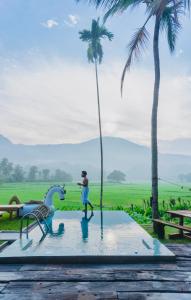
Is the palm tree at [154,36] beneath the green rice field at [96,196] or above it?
above

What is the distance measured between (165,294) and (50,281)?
74.5 inches

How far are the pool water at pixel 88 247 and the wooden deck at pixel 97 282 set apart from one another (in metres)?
0.26

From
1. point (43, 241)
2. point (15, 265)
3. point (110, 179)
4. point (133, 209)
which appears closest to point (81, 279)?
point (15, 265)

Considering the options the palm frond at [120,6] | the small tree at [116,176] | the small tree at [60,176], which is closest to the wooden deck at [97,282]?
the palm frond at [120,6]

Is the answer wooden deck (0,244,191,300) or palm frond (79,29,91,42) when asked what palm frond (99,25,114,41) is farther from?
wooden deck (0,244,191,300)

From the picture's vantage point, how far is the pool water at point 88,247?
267 inches

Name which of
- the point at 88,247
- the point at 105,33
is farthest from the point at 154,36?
the point at 105,33

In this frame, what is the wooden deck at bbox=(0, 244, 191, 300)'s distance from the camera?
4902 mm

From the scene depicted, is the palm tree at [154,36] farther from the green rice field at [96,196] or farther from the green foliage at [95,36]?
the green foliage at [95,36]

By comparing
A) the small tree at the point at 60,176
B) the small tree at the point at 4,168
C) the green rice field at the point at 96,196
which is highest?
the small tree at the point at 4,168

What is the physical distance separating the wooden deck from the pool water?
26 cm

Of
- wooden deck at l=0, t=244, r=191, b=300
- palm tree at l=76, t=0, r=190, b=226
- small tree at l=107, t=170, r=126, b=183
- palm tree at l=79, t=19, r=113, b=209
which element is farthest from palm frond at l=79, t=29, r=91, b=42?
small tree at l=107, t=170, r=126, b=183

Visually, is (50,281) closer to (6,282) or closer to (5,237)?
(6,282)

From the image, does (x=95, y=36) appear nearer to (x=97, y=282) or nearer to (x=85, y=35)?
(x=85, y=35)
